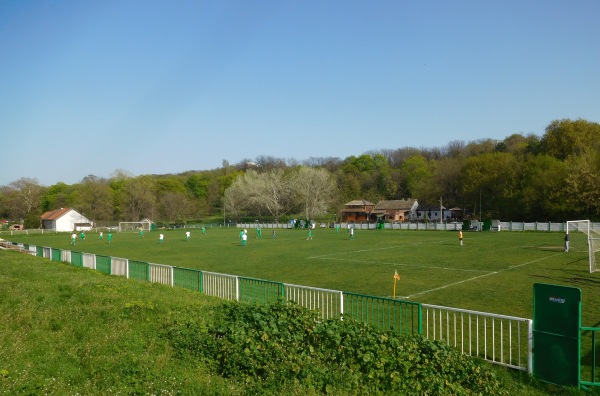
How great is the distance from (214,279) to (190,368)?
730 centimetres

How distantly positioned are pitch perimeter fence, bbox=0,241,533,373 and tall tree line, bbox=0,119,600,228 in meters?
53.0

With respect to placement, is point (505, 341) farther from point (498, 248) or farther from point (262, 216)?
point (262, 216)

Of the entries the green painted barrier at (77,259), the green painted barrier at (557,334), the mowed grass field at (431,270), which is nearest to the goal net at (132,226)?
the mowed grass field at (431,270)

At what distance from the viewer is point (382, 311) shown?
988 cm

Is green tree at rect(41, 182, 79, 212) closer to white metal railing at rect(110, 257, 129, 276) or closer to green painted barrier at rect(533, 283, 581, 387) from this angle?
white metal railing at rect(110, 257, 129, 276)

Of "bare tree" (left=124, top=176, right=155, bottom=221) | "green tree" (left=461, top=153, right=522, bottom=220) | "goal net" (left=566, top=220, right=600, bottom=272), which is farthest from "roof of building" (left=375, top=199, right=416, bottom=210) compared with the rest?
"goal net" (left=566, top=220, right=600, bottom=272)

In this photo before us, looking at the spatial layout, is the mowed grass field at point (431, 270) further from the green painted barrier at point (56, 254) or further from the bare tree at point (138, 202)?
the bare tree at point (138, 202)

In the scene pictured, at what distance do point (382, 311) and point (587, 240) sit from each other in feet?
77.4

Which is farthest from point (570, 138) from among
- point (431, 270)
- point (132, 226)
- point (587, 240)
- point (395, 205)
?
point (132, 226)

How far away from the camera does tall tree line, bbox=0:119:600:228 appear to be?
2355 inches

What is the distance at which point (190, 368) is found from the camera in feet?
22.3

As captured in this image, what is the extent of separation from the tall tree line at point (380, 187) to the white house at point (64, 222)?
8.12 feet

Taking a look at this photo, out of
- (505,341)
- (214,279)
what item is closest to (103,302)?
(214,279)

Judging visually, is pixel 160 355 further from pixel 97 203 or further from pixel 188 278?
pixel 97 203
